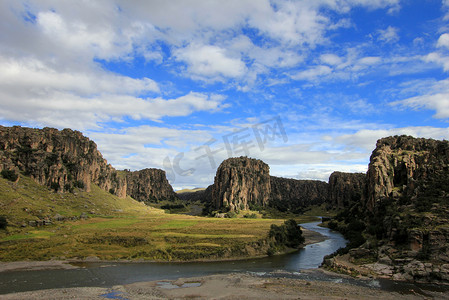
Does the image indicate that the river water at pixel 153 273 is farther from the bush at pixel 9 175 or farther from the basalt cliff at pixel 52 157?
the basalt cliff at pixel 52 157

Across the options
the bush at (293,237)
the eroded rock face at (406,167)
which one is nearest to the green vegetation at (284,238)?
the bush at (293,237)

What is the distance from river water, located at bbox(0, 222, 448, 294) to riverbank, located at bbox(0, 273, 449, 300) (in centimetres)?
332

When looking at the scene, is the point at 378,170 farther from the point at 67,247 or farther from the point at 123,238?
the point at 67,247

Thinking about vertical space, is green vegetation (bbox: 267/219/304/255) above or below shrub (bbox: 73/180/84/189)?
below

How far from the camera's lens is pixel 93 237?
69.4m

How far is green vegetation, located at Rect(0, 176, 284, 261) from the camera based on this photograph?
201 feet

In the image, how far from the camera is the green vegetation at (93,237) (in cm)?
6131

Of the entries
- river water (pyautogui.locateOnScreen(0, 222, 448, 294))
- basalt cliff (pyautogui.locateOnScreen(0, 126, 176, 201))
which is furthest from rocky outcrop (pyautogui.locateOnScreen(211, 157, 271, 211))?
river water (pyautogui.locateOnScreen(0, 222, 448, 294))

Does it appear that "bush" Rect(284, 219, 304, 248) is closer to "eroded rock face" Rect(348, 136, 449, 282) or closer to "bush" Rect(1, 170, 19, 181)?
"eroded rock face" Rect(348, 136, 449, 282)

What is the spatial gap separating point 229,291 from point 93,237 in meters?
42.8

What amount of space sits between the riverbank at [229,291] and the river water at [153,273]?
332 centimetres

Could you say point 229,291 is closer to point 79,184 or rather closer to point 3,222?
point 3,222

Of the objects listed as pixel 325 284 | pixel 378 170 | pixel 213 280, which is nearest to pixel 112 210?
pixel 213 280

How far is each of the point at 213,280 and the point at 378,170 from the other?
→ 72.6 meters
